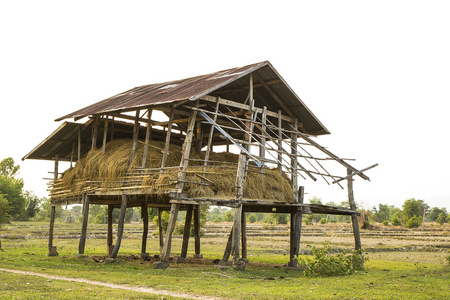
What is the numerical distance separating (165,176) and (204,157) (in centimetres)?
301

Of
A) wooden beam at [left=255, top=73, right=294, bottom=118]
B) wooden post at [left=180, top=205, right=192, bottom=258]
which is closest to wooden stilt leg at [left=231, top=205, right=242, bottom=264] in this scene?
wooden post at [left=180, top=205, right=192, bottom=258]

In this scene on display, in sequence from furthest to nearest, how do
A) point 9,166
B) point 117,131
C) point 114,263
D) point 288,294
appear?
point 9,166 → point 117,131 → point 114,263 → point 288,294

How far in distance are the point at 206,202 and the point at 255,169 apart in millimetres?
3756

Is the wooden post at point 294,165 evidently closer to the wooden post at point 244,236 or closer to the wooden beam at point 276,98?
the wooden beam at point 276,98

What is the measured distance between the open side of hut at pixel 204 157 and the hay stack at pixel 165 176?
38 millimetres

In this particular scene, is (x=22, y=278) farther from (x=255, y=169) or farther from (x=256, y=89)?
(x=256, y=89)

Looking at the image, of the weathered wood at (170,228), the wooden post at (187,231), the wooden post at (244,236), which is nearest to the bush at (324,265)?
the weathered wood at (170,228)

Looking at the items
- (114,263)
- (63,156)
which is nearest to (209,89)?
(114,263)

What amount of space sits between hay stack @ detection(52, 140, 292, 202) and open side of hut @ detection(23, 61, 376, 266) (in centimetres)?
4

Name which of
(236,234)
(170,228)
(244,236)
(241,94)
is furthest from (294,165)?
(170,228)

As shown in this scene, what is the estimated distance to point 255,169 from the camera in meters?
18.4

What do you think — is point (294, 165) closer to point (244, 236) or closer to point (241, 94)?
point (241, 94)

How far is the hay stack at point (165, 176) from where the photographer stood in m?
16.0

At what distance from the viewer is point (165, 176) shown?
1603 cm
